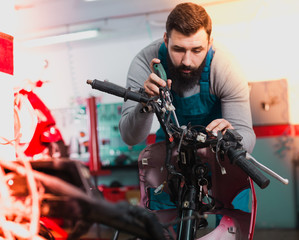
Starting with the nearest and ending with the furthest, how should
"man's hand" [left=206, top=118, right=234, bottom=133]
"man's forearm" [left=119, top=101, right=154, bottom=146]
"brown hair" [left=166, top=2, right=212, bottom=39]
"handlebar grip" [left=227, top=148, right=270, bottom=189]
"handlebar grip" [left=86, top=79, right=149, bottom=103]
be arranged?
"handlebar grip" [left=227, top=148, right=270, bottom=189] < "handlebar grip" [left=86, top=79, right=149, bottom=103] < "man's hand" [left=206, top=118, right=234, bottom=133] < "man's forearm" [left=119, top=101, right=154, bottom=146] < "brown hair" [left=166, top=2, right=212, bottom=39]

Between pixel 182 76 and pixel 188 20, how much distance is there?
0.22 metres

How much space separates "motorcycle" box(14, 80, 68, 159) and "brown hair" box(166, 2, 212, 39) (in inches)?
→ 25.7

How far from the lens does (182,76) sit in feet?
4.17

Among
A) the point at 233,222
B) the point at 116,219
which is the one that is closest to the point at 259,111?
the point at 233,222

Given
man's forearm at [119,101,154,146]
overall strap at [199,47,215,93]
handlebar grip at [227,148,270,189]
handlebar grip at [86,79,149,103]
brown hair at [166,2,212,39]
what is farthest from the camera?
overall strap at [199,47,215,93]

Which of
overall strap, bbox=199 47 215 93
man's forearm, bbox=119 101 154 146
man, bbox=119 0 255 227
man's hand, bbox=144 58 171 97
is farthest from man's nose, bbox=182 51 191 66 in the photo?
man's hand, bbox=144 58 171 97

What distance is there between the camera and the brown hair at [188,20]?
1.22m

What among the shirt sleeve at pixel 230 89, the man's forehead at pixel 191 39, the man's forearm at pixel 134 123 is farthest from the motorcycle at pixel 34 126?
the shirt sleeve at pixel 230 89

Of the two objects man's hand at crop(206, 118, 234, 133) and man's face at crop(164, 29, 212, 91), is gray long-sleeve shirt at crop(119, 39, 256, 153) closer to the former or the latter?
man's face at crop(164, 29, 212, 91)

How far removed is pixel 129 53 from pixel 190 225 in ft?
12.4

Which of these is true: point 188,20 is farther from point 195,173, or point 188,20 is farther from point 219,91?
point 195,173

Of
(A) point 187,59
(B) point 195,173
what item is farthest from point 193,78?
(B) point 195,173

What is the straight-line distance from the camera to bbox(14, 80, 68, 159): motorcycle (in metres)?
1.24

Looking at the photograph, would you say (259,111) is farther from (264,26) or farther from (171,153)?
(171,153)
